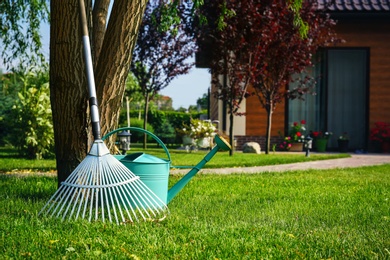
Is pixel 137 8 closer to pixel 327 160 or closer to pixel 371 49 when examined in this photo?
pixel 327 160

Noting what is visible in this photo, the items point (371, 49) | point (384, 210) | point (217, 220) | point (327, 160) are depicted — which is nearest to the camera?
point (217, 220)

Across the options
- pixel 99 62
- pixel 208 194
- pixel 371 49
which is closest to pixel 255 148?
pixel 371 49

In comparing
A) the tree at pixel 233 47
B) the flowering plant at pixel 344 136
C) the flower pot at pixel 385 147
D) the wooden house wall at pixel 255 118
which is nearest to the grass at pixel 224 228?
the tree at pixel 233 47

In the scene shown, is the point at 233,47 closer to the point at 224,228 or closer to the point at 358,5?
the point at 358,5

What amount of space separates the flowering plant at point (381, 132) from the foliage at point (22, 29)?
8.36 m

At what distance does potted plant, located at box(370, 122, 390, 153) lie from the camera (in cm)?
1394

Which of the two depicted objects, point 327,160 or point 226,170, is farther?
point 327,160

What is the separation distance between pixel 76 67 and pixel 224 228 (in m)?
1.84

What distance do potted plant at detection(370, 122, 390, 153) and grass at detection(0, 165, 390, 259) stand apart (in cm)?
875

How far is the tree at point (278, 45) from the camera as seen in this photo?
10.8 meters

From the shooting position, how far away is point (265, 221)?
12.7 feet

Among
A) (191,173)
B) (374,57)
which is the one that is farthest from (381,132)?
(191,173)

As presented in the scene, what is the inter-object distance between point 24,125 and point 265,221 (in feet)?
21.4

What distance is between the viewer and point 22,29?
8773 millimetres
